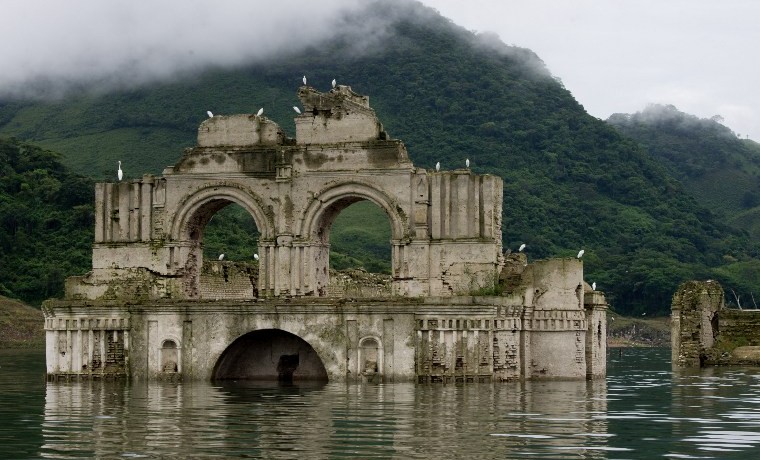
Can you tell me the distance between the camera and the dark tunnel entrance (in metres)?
47.7

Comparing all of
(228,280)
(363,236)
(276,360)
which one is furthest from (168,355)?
(363,236)

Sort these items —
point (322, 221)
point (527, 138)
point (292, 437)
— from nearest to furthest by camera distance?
point (292, 437) → point (322, 221) → point (527, 138)

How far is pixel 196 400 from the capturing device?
38.4 meters

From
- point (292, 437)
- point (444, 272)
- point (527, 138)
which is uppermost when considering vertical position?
point (527, 138)

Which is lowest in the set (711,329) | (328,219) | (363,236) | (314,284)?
(711,329)

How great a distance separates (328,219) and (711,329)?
14.8 metres

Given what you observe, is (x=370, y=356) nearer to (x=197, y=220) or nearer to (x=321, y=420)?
(x=197, y=220)

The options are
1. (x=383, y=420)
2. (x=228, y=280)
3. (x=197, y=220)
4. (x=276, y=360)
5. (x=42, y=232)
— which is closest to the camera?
(x=383, y=420)

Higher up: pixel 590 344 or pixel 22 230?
pixel 22 230

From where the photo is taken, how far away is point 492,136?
146250 millimetres

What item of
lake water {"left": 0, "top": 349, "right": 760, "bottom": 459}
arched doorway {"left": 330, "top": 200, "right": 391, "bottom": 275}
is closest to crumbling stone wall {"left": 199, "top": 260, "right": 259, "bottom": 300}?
lake water {"left": 0, "top": 349, "right": 760, "bottom": 459}

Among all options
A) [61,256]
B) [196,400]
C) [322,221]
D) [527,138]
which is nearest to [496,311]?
[322,221]

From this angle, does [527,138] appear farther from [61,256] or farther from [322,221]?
[322,221]

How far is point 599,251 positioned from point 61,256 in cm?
5216
